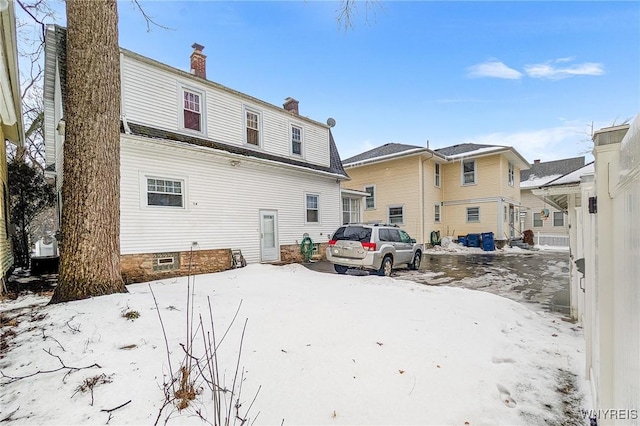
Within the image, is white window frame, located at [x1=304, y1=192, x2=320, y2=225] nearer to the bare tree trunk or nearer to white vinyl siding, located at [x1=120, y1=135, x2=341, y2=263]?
white vinyl siding, located at [x1=120, y1=135, x2=341, y2=263]

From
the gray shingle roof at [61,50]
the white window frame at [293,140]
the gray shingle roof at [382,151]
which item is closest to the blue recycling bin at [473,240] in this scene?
the gray shingle roof at [382,151]

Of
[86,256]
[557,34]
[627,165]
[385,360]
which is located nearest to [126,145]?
[86,256]

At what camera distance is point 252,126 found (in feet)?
38.4

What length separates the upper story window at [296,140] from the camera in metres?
13.1

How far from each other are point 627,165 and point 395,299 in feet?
14.5

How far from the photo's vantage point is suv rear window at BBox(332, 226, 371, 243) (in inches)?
350

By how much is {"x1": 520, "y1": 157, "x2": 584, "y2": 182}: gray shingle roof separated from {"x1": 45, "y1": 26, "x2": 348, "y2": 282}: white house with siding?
2524cm

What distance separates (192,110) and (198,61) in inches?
88.8

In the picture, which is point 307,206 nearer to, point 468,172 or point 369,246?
point 369,246

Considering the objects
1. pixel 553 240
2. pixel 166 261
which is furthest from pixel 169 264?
pixel 553 240

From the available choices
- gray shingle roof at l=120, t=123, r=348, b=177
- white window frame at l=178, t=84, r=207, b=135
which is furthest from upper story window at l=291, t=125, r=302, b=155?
white window frame at l=178, t=84, r=207, b=135

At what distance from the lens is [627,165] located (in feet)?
4.26

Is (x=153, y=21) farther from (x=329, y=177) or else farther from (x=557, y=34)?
(x=557, y=34)

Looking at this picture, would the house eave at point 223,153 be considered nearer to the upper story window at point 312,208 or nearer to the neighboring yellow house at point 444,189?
the upper story window at point 312,208
